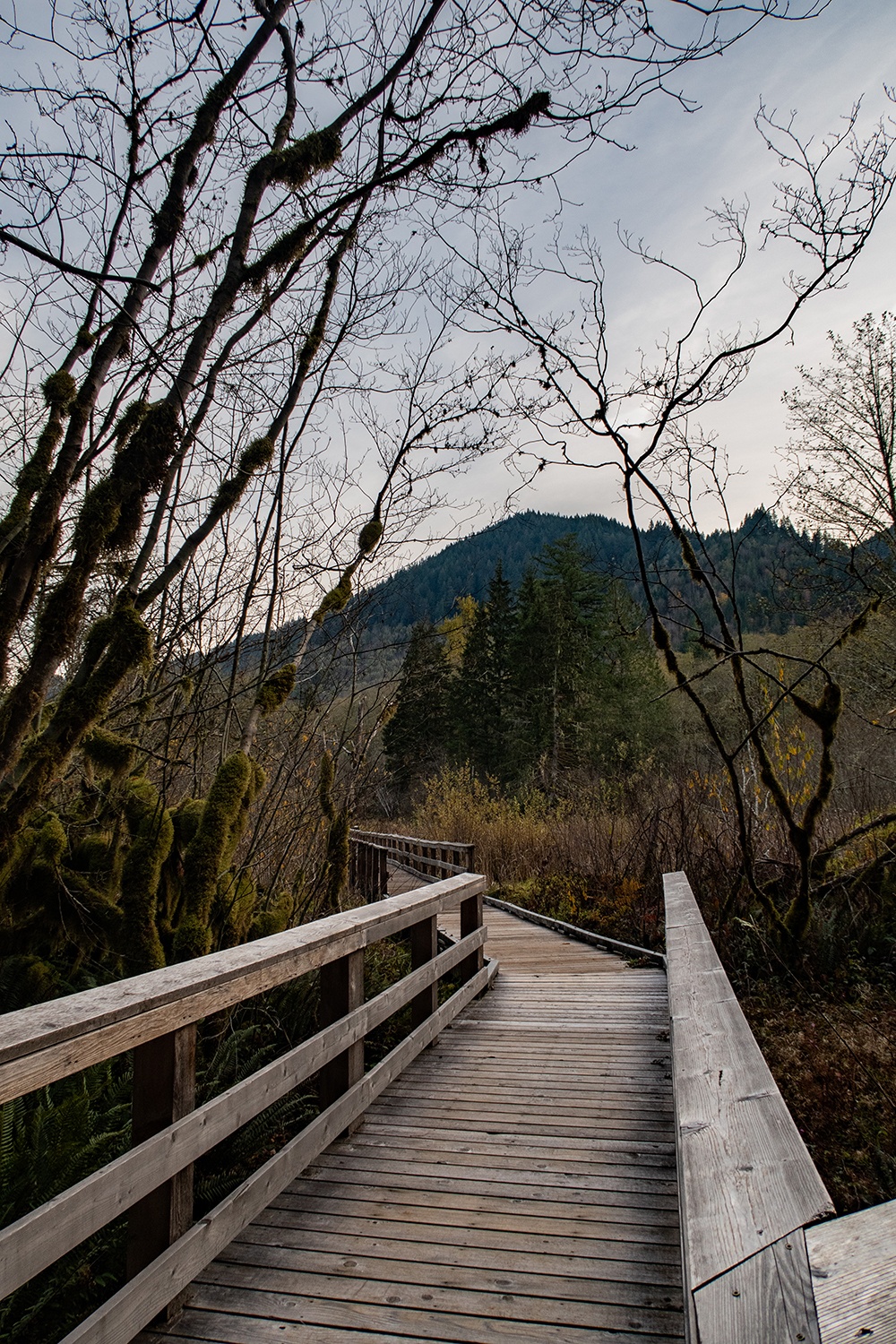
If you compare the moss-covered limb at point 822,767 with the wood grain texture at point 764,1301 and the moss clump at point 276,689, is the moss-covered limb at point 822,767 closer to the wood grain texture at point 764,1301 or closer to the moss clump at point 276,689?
the moss clump at point 276,689

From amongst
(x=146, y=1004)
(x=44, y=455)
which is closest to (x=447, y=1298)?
(x=146, y=1004)

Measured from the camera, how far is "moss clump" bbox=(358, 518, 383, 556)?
243 inches

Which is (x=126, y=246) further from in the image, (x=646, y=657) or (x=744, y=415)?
(x=646, y=657)

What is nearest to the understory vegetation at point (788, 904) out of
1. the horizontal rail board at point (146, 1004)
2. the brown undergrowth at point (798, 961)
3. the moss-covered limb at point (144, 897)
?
the brown undergrowth at point (798, 961)

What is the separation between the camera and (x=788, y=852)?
801 cm

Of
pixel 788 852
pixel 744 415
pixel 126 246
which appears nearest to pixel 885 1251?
pixel 126 246

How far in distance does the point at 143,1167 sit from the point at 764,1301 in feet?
5.50

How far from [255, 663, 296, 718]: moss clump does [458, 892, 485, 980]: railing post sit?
211cm

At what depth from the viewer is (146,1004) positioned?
2.07 metres

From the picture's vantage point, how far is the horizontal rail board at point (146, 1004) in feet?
5.50

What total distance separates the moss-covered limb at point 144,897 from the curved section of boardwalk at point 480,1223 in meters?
1.37

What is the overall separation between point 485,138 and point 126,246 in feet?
7.14

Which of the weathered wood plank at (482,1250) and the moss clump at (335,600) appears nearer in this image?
the weathered wood plank at (482,1250)

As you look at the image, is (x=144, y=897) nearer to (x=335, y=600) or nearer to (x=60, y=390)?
(x=335, y=600)
